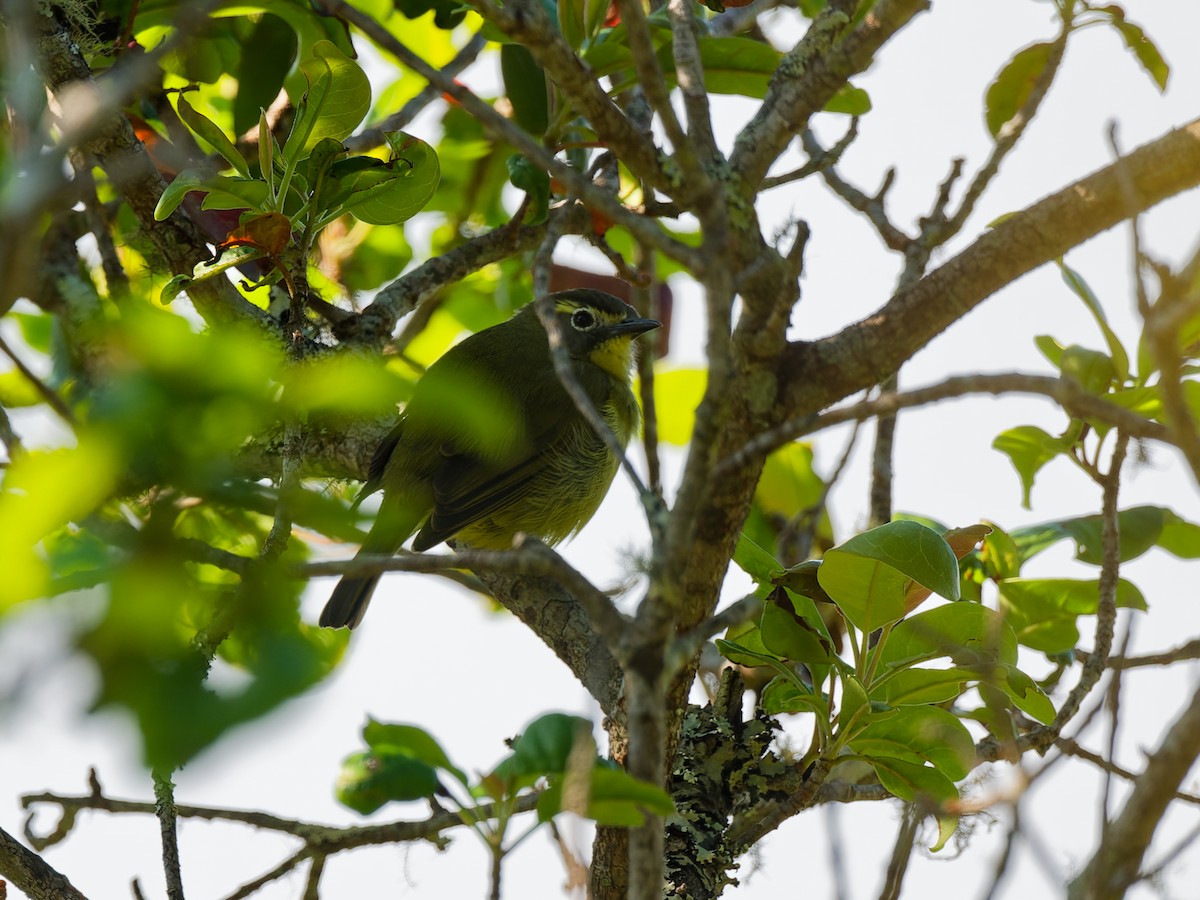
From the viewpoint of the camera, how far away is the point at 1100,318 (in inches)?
119

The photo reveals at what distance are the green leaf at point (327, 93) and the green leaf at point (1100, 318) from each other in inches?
68.9

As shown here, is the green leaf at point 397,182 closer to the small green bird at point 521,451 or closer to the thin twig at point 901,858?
the small green bird at point 521,451

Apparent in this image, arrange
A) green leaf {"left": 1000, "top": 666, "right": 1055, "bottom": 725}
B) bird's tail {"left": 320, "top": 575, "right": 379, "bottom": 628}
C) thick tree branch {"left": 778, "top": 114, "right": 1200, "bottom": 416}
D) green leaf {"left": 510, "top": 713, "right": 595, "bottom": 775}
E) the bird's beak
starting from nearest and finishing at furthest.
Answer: green leaf {"left": 510, "top": 713, "right": 595, "bottom": 775} < thick tree branch {"left": 778, "top": 114, "right": 1200, "bottom": 416} < green leaf {"left": 1000, "top": 666, "right": 1055, "bottom": 725} < bird's tail {"left": 320, "top": 575, "right": 379, "bottom": 628} < the bird's beak

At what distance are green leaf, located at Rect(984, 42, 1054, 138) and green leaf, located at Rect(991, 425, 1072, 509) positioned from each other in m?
1.14

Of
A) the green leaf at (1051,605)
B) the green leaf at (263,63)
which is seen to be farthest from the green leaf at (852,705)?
the green leaf at (263,63)

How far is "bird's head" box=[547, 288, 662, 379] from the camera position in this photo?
18.1 ft

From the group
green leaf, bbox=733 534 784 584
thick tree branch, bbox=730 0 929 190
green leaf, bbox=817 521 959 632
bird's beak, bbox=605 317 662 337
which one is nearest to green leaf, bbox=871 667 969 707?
green leaf, bbox=817 521 959 632

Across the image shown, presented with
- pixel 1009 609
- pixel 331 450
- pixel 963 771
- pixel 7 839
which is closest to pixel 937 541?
pixel 963 771

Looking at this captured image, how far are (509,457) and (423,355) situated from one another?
0.73 metres

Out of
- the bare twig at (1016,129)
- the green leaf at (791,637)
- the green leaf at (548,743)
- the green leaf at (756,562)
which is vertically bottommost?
the green leaf at (548,743)

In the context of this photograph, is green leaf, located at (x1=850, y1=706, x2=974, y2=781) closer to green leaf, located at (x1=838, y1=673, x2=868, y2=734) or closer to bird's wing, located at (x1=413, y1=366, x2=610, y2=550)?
green leaf, located at (x1=838, y1=673, x2=868, y2=734)

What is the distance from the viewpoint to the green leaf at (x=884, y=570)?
226 cm

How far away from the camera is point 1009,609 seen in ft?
10.7

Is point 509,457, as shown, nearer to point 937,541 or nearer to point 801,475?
point 801,475
